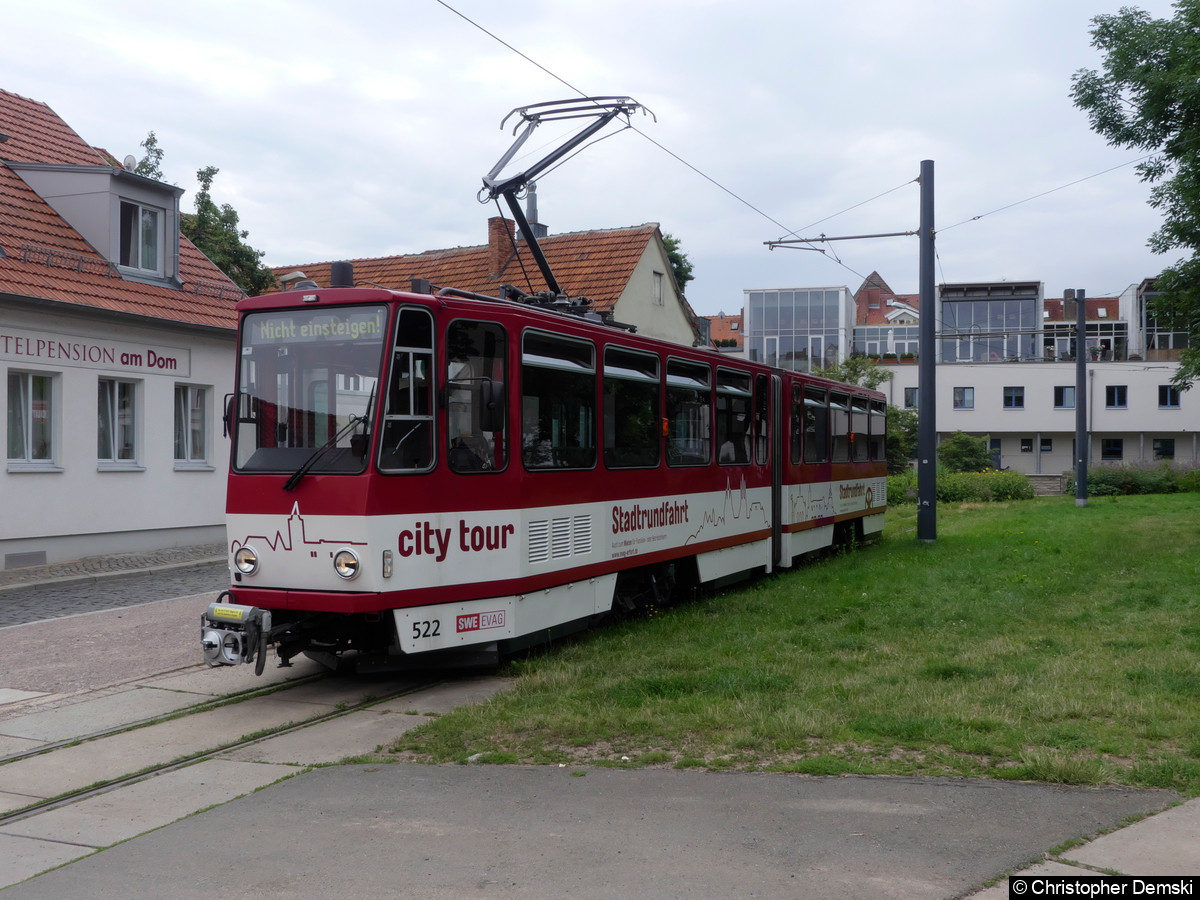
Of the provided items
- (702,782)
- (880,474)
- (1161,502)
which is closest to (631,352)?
(702,782)

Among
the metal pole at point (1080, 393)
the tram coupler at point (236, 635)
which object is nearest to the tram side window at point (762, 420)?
the tram coupler at point (236, 635)

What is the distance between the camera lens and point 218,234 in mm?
30172

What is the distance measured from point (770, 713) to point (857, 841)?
7.56ft

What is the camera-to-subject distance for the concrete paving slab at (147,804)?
543cm

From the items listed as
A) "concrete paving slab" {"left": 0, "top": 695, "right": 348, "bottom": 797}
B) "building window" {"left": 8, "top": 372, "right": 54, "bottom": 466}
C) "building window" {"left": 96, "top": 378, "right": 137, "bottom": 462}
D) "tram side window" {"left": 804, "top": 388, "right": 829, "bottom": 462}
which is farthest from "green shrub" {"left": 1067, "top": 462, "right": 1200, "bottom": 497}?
"concrete paving slab" {"left": 0, "top": 695, "right": 348, "bottom": 797}

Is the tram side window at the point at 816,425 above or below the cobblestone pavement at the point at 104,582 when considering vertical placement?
above

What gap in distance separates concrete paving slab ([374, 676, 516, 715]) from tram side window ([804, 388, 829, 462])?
352 inches

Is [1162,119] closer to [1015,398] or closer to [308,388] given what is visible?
[308,388]

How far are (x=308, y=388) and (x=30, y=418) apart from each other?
10.6 meters

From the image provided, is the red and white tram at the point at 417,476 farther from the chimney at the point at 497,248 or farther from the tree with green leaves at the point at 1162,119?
the chimney at the point at 497,248

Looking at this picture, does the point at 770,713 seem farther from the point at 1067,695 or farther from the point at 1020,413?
the point at 1020,413

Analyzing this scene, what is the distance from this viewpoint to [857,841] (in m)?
4.88

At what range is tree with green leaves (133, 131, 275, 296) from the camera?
98.1 ft

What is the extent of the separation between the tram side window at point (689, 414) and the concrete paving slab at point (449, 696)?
372 cm
